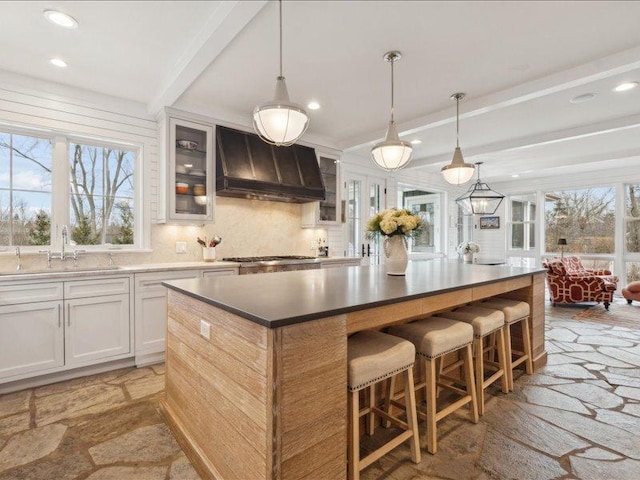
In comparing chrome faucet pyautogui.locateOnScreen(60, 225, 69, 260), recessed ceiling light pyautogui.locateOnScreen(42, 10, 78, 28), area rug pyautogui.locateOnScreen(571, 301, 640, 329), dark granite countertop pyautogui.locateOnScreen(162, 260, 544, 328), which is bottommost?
area rug pyautogui.locateOnScreen(571, 301, 640, 329)

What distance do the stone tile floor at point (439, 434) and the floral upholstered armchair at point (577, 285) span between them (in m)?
3.21

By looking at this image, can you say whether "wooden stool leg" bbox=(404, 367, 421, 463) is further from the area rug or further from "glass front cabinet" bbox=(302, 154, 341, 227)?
the area rug

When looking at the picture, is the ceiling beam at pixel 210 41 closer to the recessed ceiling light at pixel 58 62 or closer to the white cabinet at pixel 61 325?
the recessed ceiling light at pixel 58 62

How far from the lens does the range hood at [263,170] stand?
4.04 metres

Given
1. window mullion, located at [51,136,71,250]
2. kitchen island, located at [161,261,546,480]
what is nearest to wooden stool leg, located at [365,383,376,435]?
kitchen island, located at [161,261,546,480]

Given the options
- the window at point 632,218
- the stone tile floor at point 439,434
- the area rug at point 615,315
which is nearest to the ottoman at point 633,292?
the area rug at point 615,315

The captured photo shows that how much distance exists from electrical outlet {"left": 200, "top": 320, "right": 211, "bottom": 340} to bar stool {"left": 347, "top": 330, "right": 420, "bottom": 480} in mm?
707

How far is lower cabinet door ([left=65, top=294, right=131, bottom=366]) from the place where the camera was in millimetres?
2992

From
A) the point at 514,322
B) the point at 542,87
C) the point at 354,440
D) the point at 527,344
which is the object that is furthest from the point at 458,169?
the point at 354,440

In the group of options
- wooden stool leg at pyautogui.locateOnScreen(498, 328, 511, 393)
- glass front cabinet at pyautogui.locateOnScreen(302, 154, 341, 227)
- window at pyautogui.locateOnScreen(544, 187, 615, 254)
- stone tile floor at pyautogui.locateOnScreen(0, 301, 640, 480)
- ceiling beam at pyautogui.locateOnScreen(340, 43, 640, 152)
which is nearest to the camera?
stone tile floor at pyautogui.locateOnScreen(0, 301, 640, 480)

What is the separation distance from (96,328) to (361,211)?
14.5ft

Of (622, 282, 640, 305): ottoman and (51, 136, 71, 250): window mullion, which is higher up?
(51, 136, 71, 250): window mullion

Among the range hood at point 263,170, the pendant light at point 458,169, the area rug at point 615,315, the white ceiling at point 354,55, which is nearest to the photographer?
the white ceiling at point 354,55

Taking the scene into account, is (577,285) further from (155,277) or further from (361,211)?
(155,277)
